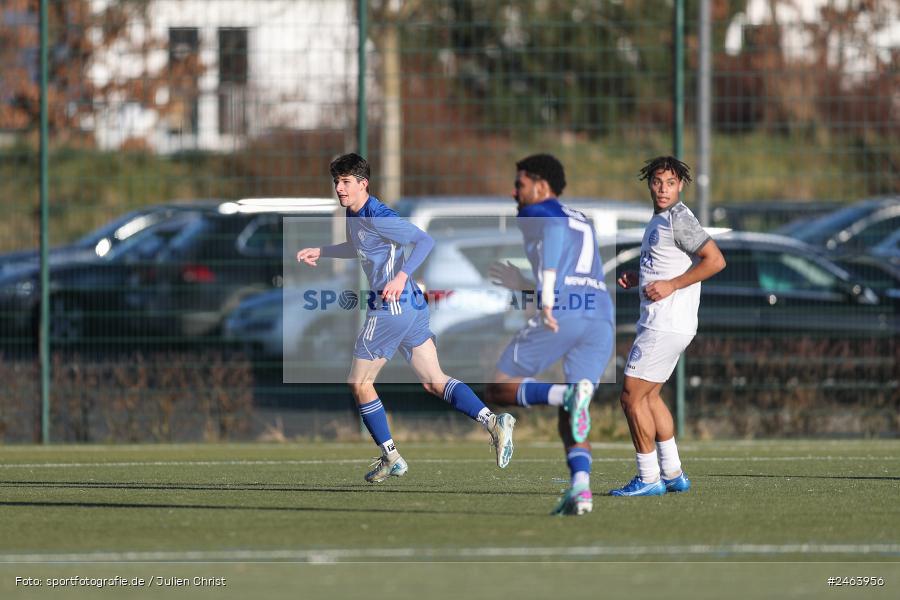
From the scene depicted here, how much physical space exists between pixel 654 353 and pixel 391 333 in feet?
5.19

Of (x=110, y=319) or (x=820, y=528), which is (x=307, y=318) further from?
(x=820, y=528)

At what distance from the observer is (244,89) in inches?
638

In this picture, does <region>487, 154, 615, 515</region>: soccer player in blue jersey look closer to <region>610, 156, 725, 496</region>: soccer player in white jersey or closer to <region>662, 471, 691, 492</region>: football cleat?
<region>610, 156, 725, 496</region>: soccer player in white jersey

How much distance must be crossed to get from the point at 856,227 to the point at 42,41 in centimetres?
878

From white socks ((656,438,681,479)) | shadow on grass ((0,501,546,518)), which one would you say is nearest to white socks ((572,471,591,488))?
shadow on grass ((0,501,546,518))

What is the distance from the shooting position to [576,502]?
8977 millimetres

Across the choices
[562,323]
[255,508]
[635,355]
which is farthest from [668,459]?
[255,508]

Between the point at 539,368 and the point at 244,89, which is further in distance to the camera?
the point at 244,89

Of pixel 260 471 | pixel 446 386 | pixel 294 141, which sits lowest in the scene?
pixel 260 471

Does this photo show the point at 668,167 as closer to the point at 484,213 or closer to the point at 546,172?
the point at 546,172

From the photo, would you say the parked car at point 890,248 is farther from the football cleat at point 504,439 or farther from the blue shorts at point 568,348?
the blue shorts at point 568,348

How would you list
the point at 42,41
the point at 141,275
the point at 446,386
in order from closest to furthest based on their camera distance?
the point at 446,386
the point at 42,41
the point at 141,275

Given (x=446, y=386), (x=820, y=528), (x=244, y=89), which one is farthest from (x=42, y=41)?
(x=820, y=528)

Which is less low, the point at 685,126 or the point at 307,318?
the point at 685,126
